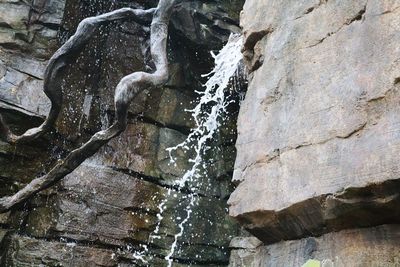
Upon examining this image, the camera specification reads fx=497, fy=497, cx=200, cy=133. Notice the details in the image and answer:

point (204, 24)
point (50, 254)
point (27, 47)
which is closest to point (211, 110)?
point (204, 24)

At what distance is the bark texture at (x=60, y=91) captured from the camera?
13.7 feet

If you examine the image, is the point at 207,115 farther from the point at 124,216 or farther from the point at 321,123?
the point at 321,123

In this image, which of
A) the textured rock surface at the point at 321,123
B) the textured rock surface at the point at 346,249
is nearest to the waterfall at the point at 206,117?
the textured rock surface at the point at 321,123

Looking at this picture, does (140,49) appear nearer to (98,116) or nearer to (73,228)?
(98,116)

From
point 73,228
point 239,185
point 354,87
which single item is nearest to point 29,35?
point 73,228

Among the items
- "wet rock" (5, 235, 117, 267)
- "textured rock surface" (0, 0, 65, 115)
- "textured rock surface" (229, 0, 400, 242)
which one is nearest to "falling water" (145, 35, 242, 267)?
"wet rock" (5, 235, 117, 267)

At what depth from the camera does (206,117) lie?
6508 millimetres

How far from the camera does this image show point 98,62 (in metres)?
6.35

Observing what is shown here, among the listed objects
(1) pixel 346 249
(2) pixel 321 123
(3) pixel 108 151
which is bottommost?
(1) pixel 346 249

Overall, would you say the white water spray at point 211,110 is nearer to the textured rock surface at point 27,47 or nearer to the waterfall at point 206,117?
the waterfall at point 206,117

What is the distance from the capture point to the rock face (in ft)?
17.5

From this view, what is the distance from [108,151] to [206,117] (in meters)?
1.38

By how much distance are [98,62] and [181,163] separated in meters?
1.68

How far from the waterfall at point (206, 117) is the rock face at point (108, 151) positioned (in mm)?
58
